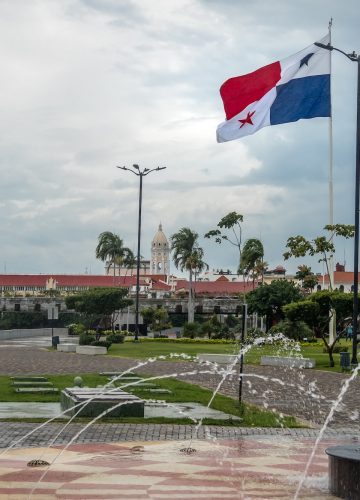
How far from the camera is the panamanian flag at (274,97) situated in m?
23.7

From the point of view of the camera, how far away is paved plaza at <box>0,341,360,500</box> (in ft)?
29.1

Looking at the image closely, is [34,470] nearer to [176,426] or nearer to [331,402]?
[176,426]

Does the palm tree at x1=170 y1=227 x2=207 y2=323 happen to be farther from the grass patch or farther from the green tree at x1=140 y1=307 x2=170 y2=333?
the grass patch

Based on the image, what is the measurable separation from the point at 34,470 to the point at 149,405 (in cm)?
681

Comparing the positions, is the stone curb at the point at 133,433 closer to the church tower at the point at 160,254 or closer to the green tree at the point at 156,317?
the green tree at the point at 156,317

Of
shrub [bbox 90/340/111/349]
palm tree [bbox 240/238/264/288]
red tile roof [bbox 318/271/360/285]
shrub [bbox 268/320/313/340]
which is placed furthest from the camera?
red tile roof [bbox 318/271/360/285]

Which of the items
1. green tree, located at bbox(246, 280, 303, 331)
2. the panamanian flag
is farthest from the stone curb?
green tree, located at bbox(246, 280, 303, 331)

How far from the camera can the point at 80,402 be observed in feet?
46.6

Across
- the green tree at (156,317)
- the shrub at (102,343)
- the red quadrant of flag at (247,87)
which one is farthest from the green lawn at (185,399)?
the green tree at (156,317)

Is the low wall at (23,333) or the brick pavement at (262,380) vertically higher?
the low wall at (23,333)

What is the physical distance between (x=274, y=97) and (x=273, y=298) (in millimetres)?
25021

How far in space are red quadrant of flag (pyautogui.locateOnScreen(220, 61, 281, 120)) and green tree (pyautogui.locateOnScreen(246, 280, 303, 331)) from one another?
24705mm

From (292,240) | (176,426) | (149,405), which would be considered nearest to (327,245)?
→ (292,240)

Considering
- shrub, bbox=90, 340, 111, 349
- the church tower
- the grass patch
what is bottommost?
the grass patch
